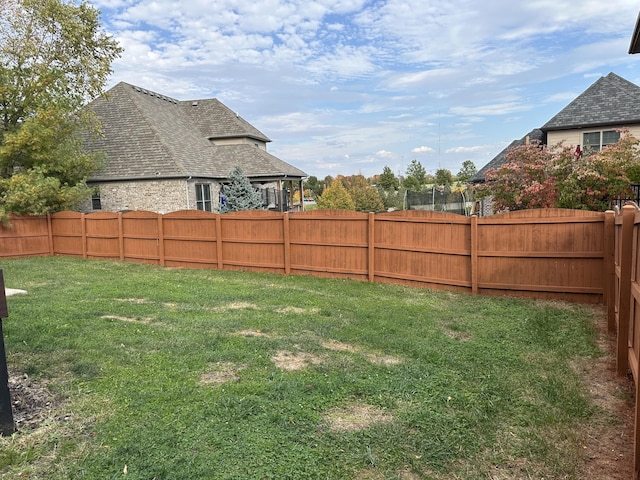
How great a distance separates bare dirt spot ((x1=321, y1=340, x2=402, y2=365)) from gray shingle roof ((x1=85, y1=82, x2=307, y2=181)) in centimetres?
1528

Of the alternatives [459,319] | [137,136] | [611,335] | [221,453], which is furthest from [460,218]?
[137,136]

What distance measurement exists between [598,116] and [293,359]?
67.6 ft

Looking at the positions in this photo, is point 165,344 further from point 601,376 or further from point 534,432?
point 601,376

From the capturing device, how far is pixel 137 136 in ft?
68.5

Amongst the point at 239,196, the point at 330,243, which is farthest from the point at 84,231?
the point at 330,243

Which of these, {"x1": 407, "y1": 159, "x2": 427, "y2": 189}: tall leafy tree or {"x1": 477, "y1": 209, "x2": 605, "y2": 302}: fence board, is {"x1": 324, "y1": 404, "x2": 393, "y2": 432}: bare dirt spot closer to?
{"x1": 477, "y1": 209, "x2": 605, "y2": 302}: fence board

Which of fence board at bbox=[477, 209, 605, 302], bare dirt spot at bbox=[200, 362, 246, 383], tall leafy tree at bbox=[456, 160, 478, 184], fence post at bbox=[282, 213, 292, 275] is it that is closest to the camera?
bare dirt spot at bbox=[200, 362, 246, 383]

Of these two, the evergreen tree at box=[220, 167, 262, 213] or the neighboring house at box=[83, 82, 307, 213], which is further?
the neighboring house at box=[83, 82, 307, 213]

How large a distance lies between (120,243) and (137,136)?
28.3ft

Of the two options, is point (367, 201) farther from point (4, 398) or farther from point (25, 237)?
point (4, 398)

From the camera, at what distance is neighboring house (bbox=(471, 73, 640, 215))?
755 inches

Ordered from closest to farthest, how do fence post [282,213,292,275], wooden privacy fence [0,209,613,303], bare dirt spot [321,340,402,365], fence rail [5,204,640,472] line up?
bare dirt spot [321,340,402,365] → fence rail [5,204,640,472] → wooden privacy fence [0,209,613,303] → fence post [282,213,292,275]

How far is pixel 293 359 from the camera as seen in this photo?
498 centimetres

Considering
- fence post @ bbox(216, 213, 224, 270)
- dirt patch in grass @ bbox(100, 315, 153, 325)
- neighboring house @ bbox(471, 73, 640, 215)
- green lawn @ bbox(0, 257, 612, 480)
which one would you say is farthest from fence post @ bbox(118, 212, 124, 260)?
neighboring house @ bbox(471, 73, 640, 215)
